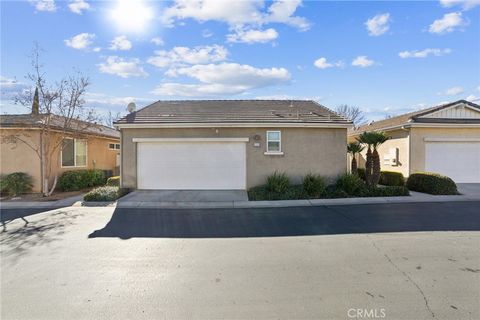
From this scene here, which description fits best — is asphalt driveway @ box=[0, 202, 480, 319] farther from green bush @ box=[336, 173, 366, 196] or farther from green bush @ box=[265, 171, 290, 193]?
green bush @ box=[336, 173, 366, 196]

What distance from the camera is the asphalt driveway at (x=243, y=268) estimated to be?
348 centimetres

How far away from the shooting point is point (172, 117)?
1388 centimetres

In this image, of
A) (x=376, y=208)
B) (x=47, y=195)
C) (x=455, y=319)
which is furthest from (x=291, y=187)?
(x=47, y=195)

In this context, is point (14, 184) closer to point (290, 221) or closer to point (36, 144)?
point (36, 144)

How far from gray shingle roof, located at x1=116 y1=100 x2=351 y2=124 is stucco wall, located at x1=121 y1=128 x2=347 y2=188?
19.6 inches

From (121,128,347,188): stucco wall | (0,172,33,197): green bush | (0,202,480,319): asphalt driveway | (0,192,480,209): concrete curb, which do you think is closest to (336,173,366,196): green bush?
(0,192,480,209): concrete curb

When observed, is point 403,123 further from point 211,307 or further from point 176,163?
point 211,307

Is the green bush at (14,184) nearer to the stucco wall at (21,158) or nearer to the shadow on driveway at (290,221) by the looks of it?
the stucco wall at (21,158)

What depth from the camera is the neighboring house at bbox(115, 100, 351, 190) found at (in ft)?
42.9

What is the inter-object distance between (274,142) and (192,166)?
4005 mm

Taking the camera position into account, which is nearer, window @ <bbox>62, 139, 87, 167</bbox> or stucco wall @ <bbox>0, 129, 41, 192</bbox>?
stucco wall @ <bbox>0, 129, 41, 192</bbox>

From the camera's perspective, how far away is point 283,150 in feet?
42.9

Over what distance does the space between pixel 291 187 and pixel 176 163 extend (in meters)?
5.40

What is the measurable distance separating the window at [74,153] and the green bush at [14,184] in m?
2.18
